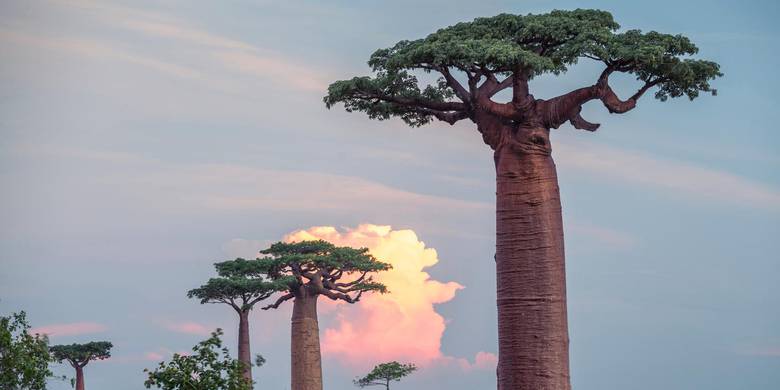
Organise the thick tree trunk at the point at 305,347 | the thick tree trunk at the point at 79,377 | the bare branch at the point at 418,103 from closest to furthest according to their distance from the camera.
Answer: the bare branch at the point at 418,103, the thick tree trunk at the point at 305,347, the thick tree trunk at the point at 79,377

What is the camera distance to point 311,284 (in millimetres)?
37000

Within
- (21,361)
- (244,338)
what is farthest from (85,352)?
(21,361)

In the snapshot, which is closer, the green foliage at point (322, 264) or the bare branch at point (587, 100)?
the bare branch at point (587, 100)

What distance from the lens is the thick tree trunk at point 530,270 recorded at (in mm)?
17047

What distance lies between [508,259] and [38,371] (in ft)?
29.8

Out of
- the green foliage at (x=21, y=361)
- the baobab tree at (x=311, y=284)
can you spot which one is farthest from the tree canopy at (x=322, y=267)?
the green foliage at (x=21, y=361)

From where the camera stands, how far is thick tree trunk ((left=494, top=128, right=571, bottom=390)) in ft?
55.9

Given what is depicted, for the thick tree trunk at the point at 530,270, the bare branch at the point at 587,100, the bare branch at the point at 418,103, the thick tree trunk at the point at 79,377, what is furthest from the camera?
the thick tree trunk at the point at 79,377

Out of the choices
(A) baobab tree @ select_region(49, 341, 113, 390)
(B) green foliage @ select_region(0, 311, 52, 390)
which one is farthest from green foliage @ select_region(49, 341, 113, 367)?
(B) green foliage @ select_region(0, 311, 52, 390)

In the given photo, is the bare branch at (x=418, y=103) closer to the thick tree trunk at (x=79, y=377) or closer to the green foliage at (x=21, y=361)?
the green foliage at (x=21, y=361)

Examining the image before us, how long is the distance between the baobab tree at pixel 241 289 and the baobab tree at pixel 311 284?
0.48 m

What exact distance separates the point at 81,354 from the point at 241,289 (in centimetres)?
739

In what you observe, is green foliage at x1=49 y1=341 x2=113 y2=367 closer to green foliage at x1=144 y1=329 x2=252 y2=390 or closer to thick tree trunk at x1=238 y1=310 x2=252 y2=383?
thick tree trunk at x1=238 y1=310 x2=252 y2=383

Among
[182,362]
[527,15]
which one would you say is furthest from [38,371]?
[527,15]
